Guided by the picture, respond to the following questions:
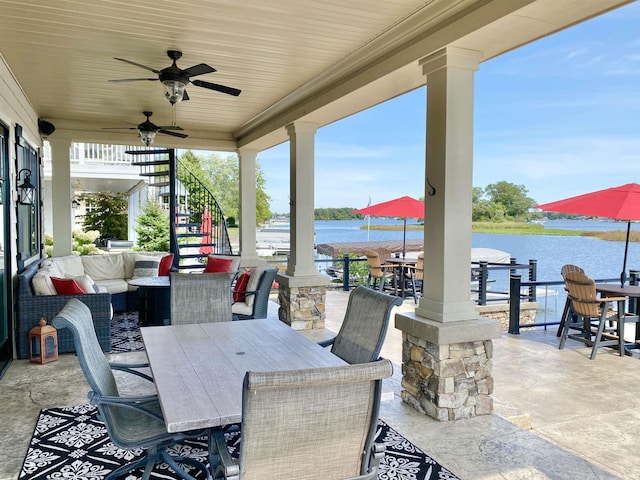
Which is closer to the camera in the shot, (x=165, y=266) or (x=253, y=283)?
(x=253, y=283)

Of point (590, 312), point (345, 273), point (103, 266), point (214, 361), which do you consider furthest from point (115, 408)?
point (345, 273)

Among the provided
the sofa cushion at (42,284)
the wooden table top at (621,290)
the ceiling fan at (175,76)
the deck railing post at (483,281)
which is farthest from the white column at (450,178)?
the deck railing post at (483,281)

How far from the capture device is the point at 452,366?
3.47 metres

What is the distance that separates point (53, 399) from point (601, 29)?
39.1 meters

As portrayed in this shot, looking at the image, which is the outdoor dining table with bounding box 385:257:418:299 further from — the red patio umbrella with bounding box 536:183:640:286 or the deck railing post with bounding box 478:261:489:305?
the red patio umbrella with bounding box 536:183:640:286

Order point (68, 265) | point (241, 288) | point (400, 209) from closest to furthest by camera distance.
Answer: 1. point (241, 288)
2. point (68, 265)
3. point (400, 209)

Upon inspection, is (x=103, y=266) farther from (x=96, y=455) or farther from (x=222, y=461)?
(x=222, y=461)

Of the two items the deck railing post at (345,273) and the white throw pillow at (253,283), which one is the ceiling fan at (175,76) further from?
the deck railing post at (345,273)

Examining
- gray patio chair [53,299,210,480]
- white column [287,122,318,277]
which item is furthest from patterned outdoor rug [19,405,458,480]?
white column [287,122,318,277]

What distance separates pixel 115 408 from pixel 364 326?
144cm

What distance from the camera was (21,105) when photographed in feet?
18.4

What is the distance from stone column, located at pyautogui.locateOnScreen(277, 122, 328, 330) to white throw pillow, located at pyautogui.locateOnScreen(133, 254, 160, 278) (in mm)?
2629

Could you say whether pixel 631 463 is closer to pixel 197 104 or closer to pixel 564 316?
pixel 564 316

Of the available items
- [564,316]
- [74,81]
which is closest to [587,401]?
[564,316]
